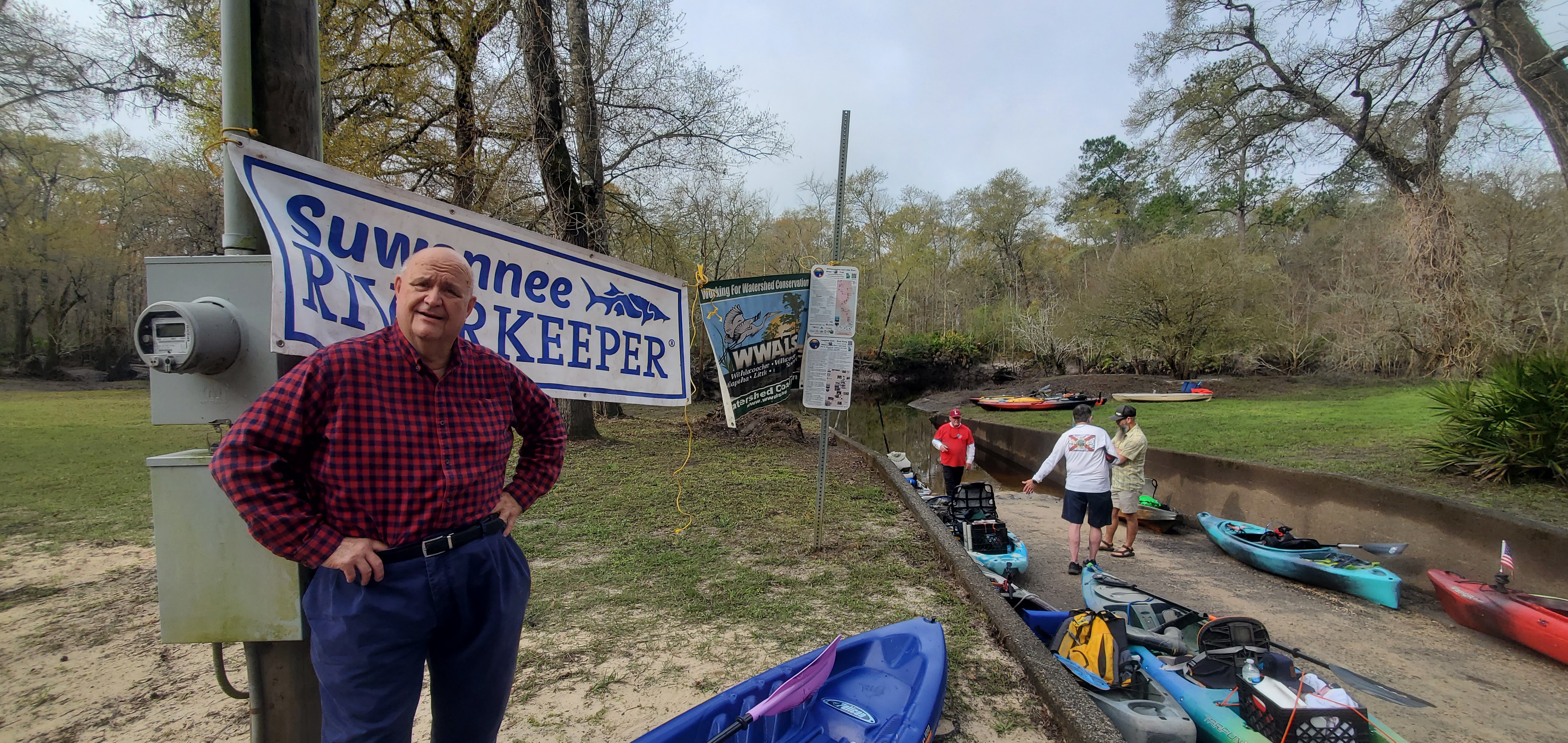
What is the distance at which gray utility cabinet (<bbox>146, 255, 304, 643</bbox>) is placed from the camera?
1760 mm

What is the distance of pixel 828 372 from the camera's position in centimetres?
495

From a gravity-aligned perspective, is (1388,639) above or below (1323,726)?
below

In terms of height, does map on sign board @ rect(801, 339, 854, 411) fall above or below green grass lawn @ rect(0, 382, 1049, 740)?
above

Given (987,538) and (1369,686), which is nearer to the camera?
(1369,686)

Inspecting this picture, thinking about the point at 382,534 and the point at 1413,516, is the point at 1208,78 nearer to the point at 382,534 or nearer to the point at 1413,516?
the point at 1413,516

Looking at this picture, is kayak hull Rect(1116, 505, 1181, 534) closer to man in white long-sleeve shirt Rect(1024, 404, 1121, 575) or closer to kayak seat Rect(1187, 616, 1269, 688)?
man in white long-sleeve shirt Rect(1024, 404, 1121, 575)

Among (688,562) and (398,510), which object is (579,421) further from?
(398,510)

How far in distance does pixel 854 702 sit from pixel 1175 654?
3.16 m

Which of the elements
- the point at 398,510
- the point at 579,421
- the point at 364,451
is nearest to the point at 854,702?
the point at 398,510

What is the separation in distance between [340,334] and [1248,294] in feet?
99.3

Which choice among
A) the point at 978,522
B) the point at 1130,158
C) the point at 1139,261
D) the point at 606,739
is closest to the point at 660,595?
the point at 606,739

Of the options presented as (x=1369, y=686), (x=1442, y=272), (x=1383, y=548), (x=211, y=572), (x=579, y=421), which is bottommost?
(x=1369, y=686)

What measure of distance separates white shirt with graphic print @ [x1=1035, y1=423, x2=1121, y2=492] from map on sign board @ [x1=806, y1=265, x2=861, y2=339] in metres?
3.27

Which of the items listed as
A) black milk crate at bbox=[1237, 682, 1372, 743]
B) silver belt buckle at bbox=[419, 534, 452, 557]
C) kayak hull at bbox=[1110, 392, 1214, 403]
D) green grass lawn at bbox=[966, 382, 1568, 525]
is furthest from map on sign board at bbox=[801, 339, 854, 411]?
kayak hull at bbox=[1110, 392, 1214, 403]
